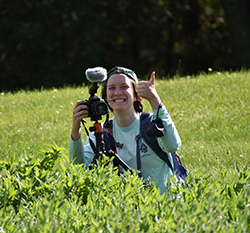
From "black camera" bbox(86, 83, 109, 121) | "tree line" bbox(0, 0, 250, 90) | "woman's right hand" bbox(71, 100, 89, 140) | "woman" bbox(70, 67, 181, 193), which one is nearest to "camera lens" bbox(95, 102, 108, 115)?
"black camera" bbox(86, 83, 109, 121)

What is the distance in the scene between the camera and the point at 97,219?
2588 mm

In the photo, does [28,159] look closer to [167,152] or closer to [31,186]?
[31,186]

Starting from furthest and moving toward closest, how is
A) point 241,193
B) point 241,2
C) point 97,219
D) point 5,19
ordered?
point 5,19 → point 241,2 → point 241,193 → point 97,219

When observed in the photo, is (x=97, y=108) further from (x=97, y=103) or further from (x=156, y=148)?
(x=156, y=148)

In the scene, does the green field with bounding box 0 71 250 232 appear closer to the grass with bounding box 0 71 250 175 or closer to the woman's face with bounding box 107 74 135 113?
the grass with bounding box 0 71 250 175

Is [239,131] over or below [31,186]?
below

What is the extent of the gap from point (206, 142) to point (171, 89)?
212 centimetres

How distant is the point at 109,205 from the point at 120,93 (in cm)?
164

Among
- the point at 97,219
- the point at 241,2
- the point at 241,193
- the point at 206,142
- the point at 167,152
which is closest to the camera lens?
the point at 97,219

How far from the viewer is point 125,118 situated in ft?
14.0

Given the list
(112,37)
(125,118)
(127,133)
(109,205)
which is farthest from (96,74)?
(112,37)

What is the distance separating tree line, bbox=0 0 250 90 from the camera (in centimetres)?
1577

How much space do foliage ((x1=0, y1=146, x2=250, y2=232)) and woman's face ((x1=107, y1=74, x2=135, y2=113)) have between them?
93cm

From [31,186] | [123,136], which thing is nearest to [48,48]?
[123,136]
